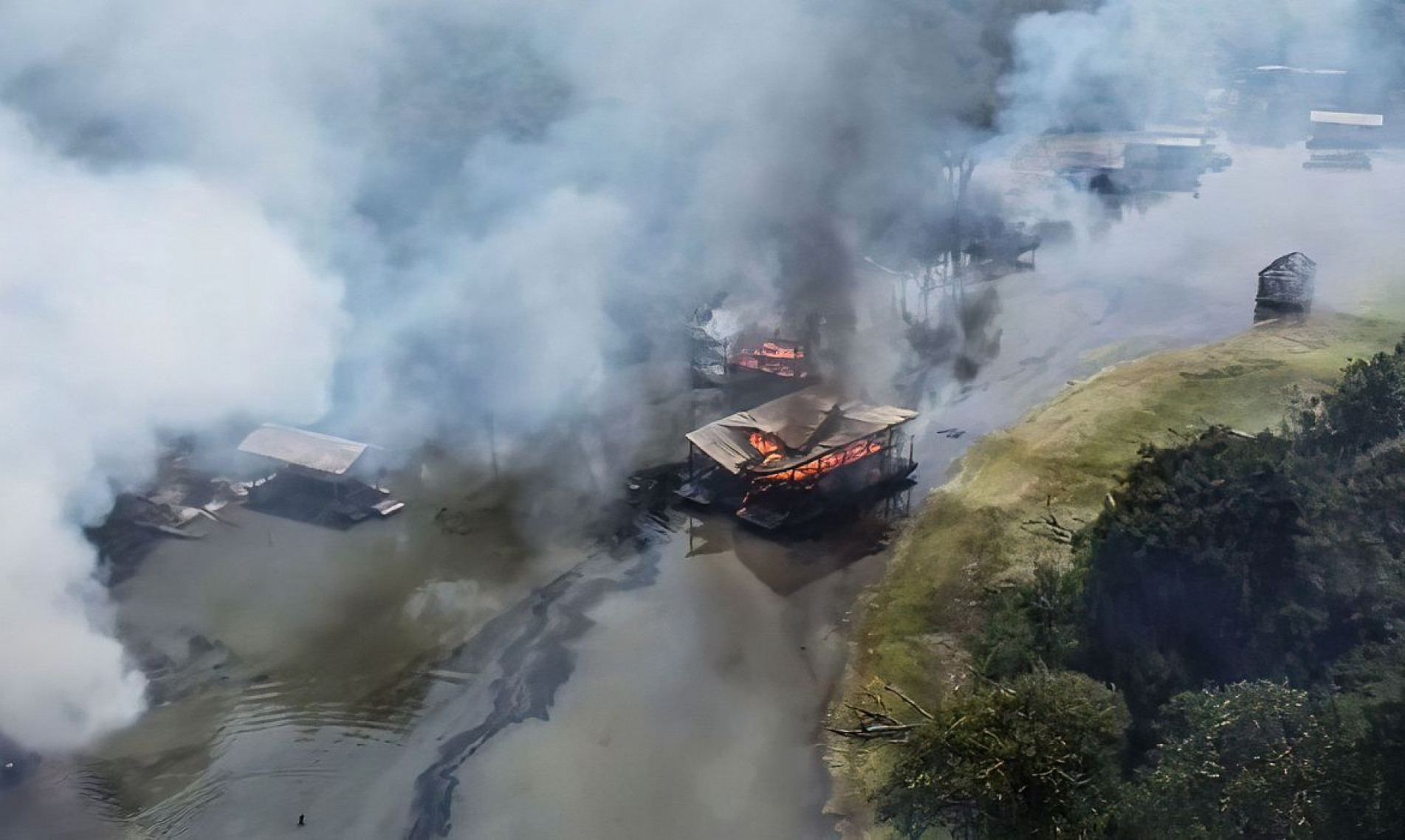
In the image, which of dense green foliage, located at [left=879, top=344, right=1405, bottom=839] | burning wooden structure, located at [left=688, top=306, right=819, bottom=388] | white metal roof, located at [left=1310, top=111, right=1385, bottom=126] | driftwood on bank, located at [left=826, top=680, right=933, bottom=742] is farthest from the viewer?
white metal roof, located at [left=1310, top=111, right=1385, bottom=126]

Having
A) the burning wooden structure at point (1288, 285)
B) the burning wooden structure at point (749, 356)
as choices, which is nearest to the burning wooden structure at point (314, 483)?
the burning wooden structure at point (749, 356)

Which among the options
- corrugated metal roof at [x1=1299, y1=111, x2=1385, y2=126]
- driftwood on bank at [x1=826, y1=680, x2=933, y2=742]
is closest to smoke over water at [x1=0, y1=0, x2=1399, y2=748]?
driftwood on bank at [x1=826, y1=680, x2=933, y2=742]

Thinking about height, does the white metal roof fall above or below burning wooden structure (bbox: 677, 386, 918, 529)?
above

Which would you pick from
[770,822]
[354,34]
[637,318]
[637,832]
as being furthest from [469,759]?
[354,34]

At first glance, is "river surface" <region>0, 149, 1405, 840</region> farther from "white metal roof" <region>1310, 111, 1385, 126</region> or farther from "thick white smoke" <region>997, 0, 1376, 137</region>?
"white metal roof" <region>1310, 111, 1385, 126</region>

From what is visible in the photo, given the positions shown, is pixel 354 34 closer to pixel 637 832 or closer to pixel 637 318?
pixel 637 318
